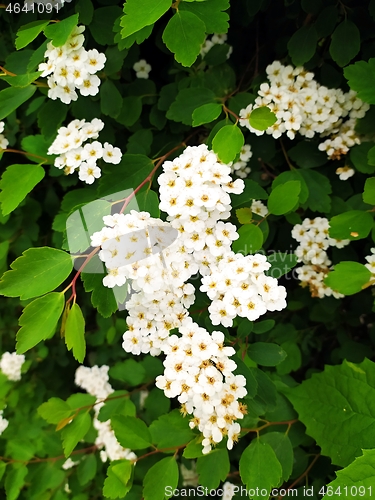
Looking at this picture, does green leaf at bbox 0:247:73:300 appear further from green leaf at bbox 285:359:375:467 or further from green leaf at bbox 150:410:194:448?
green leaf at bbox 285:359:375:467

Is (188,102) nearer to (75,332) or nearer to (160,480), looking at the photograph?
(75,332)

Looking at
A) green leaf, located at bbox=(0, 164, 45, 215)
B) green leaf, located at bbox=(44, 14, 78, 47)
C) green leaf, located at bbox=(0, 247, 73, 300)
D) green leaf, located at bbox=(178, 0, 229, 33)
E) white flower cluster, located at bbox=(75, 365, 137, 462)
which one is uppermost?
green leaf, located at bbox=(44, 14, 78, 47)

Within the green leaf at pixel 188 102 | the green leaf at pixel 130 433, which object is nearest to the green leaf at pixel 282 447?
the green leaf at pixel 130 433

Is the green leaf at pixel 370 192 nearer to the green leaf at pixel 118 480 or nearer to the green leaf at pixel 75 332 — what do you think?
the green leaf at pixel 75 332

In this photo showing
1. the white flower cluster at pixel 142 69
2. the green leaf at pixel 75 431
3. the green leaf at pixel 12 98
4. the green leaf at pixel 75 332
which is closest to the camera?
the green leaf at pixel 75 332

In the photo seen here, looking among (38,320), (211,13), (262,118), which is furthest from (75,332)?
(211,13)

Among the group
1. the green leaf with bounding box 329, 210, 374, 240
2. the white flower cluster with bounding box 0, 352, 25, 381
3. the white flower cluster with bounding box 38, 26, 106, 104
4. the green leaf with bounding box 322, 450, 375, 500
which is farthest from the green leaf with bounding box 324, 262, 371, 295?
the white flower cluster with bounding box 0, 352, 25, 381
